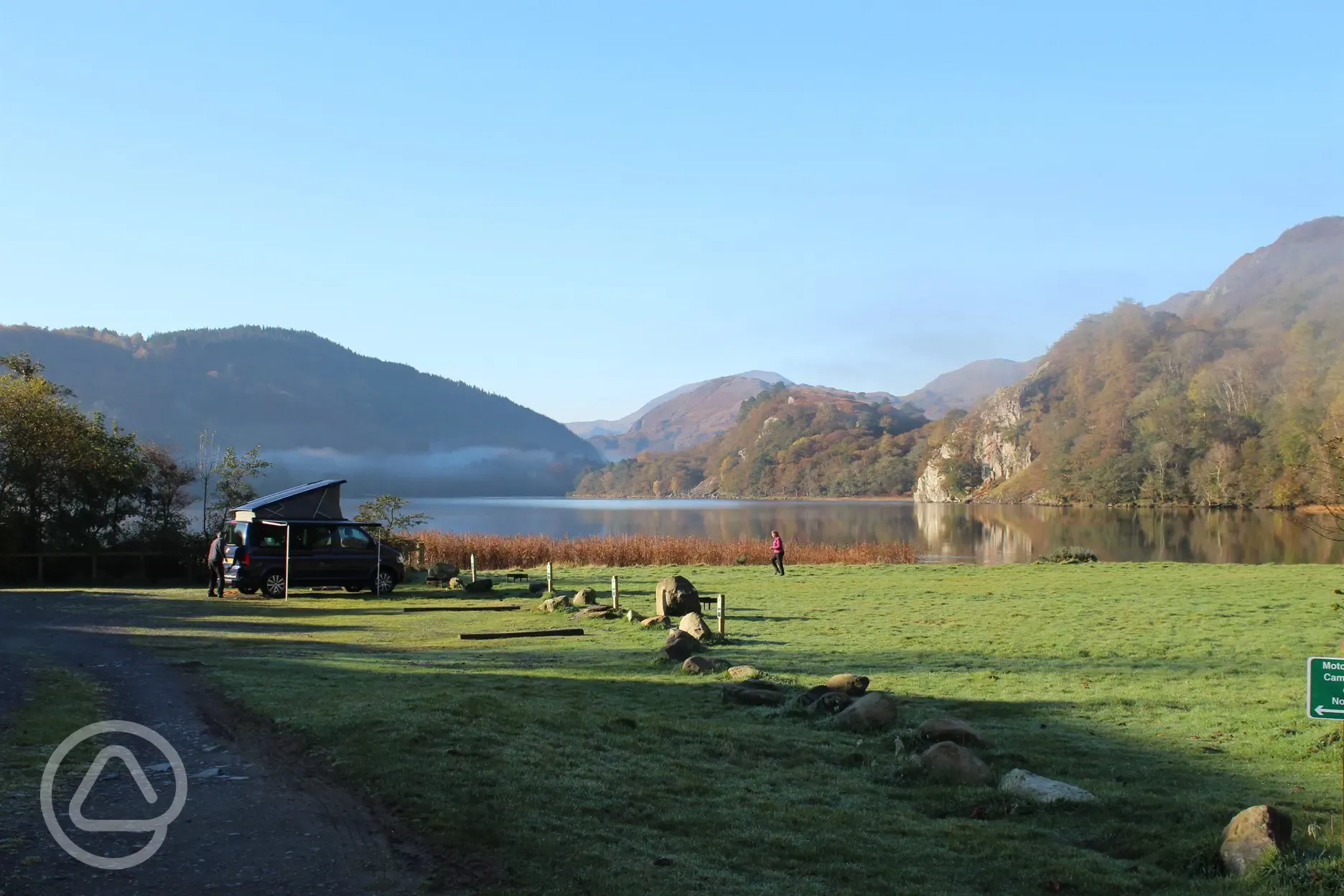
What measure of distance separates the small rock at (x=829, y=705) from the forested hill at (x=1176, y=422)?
232 feet

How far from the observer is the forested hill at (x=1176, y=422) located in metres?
114

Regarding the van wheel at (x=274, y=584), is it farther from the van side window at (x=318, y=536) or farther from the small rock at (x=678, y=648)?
the small rock at (x=678, y=648)

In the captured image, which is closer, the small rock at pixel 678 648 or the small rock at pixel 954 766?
the small rock at pixel 954 766

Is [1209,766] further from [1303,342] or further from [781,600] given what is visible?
[1303,342]

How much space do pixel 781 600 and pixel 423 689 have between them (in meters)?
14.0

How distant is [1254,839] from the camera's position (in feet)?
20.8

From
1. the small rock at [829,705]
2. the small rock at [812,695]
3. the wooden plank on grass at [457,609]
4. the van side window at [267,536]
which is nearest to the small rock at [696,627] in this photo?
the small rock at [812,695]

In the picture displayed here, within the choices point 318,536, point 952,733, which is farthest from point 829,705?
point 318,536

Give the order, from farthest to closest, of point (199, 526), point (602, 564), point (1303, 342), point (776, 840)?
point (1303, 342) < point (602, 564) < point (199, 526) < point (776, 840)

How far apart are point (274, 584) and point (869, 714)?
2016cm

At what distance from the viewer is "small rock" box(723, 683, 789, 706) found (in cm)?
1161

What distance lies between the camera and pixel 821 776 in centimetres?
866

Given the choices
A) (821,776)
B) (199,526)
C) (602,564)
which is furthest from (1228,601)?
(199,526)

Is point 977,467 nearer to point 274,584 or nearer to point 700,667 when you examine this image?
point 274,584
